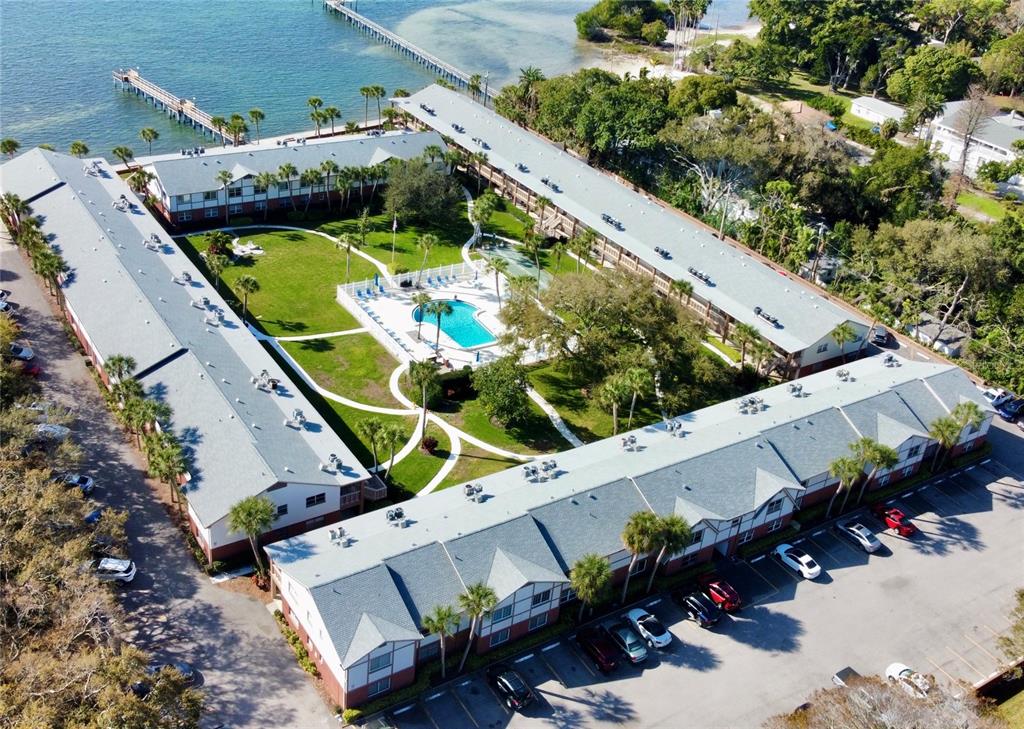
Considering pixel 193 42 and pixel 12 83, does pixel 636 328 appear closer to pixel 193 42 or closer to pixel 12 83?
pixel 12 83

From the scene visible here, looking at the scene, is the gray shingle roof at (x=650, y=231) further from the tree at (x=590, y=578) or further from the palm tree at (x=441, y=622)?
the palm tree at (x=441, y=622)

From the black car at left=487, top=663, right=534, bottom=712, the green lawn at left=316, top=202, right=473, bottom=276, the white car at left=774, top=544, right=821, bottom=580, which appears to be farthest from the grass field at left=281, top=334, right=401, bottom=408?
the white car at left=774, top=544, right=821, bottom=580

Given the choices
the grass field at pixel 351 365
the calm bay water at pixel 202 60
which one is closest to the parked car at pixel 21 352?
the grass field at pixel 351 365

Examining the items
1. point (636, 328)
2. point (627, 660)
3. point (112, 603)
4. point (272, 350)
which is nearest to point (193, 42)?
point (272, 350)

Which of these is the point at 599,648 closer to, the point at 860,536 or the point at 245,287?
the point at 860,536

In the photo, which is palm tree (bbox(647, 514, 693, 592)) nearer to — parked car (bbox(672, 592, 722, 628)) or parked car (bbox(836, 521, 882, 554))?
parked car (bbox(672, 592, 722, 628))

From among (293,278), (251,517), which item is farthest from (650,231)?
(251,517)
